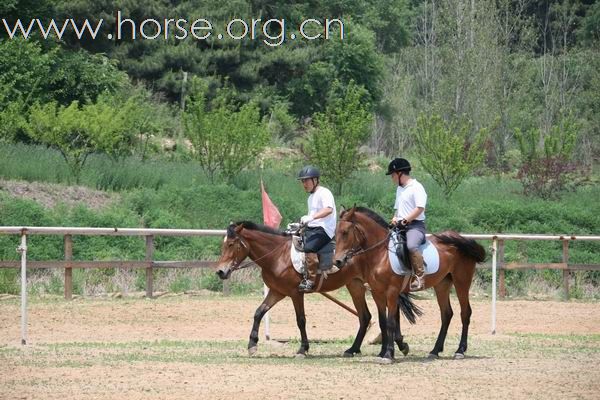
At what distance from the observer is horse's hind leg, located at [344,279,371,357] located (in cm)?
1475

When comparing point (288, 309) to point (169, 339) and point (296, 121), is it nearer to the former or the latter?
point (169, 339)

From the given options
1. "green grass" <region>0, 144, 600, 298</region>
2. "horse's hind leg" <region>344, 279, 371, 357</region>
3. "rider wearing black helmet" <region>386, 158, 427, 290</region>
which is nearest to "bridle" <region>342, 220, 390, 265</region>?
"rider wearing black helmet" <region>386, 158, 427, 290</region>

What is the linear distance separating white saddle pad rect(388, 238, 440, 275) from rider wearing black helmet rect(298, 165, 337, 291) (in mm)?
905

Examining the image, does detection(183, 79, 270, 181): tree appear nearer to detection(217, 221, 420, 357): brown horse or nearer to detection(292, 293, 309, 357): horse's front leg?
detection(217, 221, 420, 357): brown horse

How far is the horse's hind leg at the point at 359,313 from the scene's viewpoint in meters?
14.8

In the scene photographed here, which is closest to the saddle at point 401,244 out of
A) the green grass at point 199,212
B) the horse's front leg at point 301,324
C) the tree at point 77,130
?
the horse's front leg at point 301,324

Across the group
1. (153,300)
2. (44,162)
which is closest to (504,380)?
(153,300)

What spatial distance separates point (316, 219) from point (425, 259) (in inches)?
58.0

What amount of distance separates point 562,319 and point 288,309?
5119 millimetres

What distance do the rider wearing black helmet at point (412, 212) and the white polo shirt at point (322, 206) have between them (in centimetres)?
88

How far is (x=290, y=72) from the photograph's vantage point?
2068 inches

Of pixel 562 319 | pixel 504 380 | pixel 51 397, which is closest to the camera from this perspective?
pixel 51 397

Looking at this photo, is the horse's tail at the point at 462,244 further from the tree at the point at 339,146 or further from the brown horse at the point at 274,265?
the tree at the point at 339,146

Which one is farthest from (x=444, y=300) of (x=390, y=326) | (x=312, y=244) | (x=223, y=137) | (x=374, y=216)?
(x=223, y=137)
